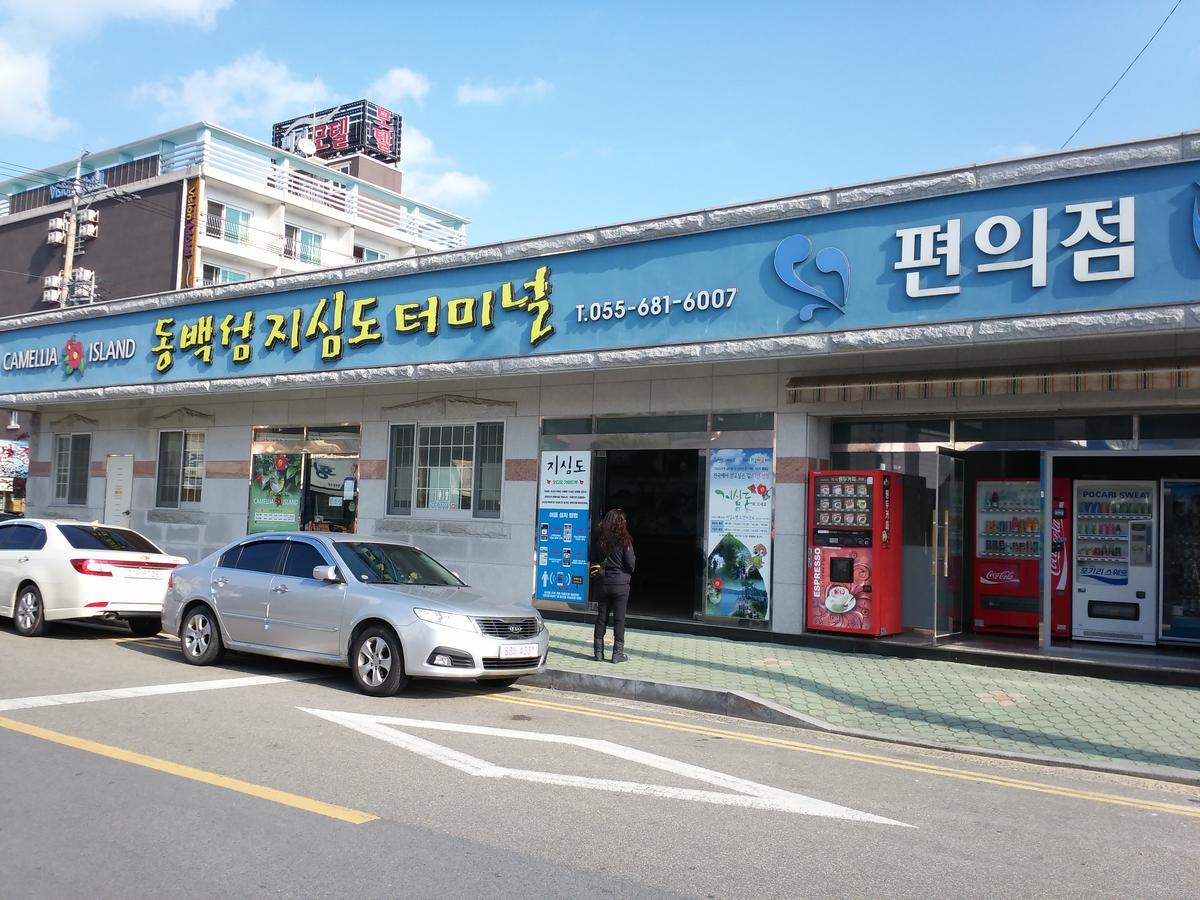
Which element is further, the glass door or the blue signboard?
the glass door

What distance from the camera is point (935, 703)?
929 cm

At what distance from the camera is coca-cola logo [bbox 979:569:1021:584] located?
1274cm

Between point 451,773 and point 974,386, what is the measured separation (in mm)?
7615

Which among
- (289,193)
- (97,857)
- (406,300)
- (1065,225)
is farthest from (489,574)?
(289,193)

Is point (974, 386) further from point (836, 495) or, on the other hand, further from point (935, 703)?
point (935, 703)

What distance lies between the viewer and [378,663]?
8.85 metres

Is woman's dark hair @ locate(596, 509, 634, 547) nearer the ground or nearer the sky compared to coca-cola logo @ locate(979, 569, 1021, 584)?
nearer the sky

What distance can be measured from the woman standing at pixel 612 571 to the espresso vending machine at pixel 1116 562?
5.79 m

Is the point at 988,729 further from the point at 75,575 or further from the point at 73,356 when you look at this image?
the point at 73,356

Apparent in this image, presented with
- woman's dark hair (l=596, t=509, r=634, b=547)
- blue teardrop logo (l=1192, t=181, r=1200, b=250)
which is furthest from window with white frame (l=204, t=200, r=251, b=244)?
blue teardrop logo (l=1192, t=181, r=1200, b=250)

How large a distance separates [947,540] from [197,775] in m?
9.41

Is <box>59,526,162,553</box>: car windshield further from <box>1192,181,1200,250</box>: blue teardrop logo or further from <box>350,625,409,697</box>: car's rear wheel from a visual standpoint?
<box>1192,181,1200,250</box>: blue teardrop logo

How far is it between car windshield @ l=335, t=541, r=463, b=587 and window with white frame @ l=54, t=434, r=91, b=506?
14.5 meters

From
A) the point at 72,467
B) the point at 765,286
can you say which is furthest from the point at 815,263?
the point at 72,467
